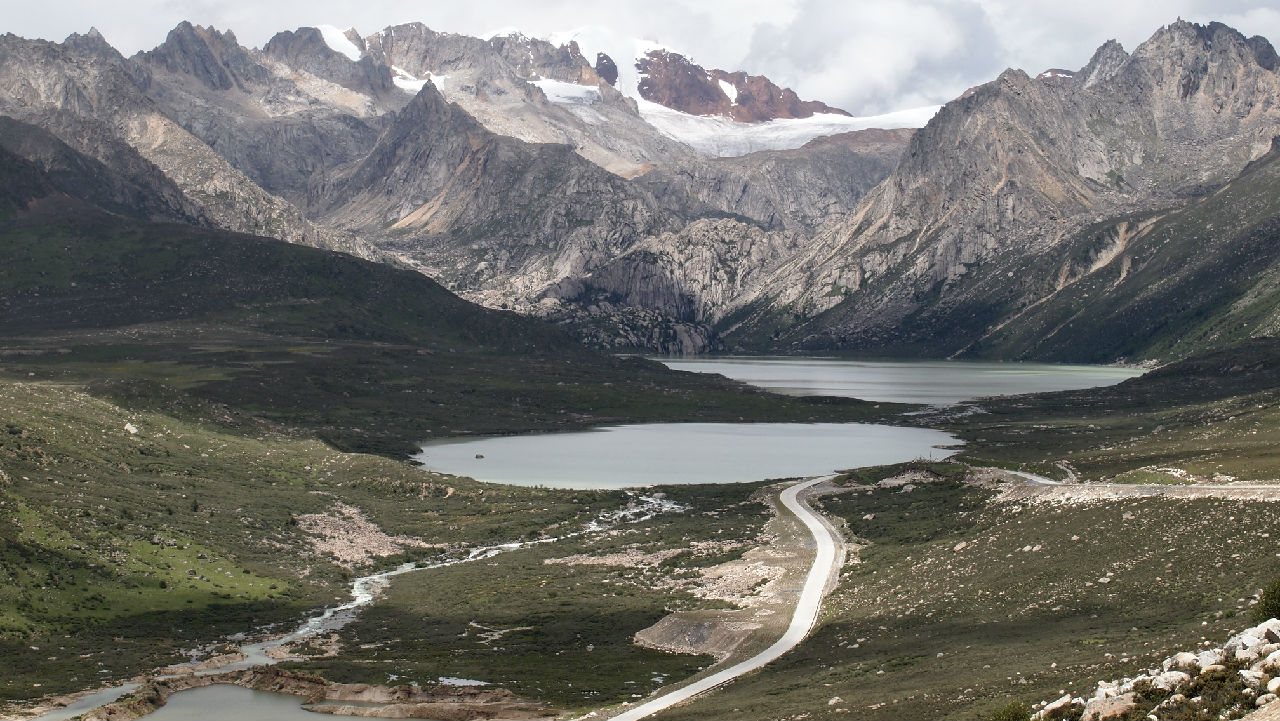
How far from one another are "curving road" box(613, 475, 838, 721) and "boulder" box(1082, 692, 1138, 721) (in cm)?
2090

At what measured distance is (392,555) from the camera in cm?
10012

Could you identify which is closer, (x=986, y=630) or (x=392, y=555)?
(x=986, y=630)

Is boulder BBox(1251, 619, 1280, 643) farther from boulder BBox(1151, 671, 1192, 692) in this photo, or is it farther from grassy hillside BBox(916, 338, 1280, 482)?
grassy hillside BBox(916, 338, 1280, 482)

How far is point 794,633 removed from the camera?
66.4 meters

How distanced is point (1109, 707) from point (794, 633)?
3207 cm

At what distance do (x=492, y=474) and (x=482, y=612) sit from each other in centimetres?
8163

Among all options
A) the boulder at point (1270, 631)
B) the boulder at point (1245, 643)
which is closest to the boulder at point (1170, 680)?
the boulder at point (1245, 643)

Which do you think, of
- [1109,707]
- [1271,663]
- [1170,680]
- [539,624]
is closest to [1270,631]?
[1271,663]

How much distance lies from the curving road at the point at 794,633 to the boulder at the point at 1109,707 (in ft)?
68.6

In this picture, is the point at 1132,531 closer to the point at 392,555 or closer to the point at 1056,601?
the point at 1056,601

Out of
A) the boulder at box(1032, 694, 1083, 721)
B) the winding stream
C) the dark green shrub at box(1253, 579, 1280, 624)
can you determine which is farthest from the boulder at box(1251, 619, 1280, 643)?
the winding stream

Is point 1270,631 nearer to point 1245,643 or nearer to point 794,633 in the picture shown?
point 1245,643

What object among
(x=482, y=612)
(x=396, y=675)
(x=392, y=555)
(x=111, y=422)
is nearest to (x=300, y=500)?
(x=392, y=555)

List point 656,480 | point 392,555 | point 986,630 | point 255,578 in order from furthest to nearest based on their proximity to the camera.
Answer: point 656,480, point 392,555, point 255,578, point 986,630
